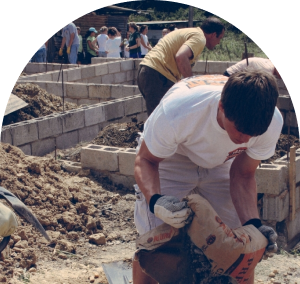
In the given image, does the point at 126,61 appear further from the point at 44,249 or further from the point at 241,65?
the point at 44,249

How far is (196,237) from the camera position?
255 cm

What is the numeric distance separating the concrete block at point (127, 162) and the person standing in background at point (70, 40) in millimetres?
7881

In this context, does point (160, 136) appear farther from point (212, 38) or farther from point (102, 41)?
point (102, 41)

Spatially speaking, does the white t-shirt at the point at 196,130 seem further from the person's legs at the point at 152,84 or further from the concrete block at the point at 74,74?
the concrete block at the point at 74,74

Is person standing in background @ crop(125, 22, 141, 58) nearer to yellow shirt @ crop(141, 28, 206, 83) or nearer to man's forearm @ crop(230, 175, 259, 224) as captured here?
yellow shirt @ crop(141, 28, 206, 83)

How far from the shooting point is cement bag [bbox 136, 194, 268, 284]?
2.53 metres

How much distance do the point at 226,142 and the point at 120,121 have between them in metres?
4.89

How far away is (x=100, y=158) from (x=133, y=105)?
241cm

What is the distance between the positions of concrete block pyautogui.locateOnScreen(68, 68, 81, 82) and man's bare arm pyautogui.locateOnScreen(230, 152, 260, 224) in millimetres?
7565

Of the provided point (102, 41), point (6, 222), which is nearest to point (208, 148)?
point (6, 222)

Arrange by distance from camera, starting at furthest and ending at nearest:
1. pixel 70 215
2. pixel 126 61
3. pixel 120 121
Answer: pixel 126 61 → pixel 120 121 → pixel 70 215

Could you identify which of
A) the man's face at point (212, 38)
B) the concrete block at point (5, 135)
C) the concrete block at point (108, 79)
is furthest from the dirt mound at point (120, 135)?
the concrete block at point (108, 79)

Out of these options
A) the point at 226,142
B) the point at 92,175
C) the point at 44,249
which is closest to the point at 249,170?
the point at 226,142

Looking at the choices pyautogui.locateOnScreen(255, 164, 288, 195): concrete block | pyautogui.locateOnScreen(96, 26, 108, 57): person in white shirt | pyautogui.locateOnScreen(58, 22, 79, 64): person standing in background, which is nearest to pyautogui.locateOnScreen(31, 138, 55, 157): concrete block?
pyautogui.locateOnScreen(255, 164, 288, 195): concrete block
